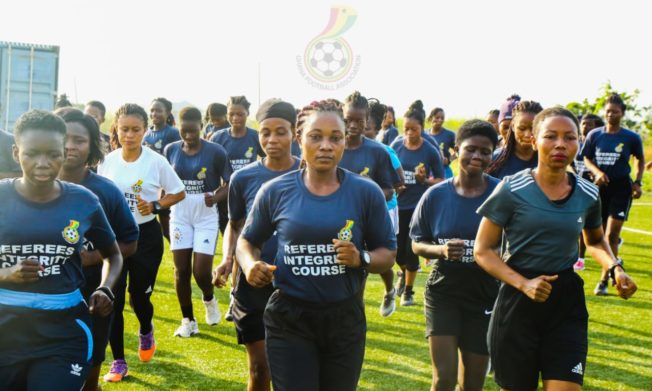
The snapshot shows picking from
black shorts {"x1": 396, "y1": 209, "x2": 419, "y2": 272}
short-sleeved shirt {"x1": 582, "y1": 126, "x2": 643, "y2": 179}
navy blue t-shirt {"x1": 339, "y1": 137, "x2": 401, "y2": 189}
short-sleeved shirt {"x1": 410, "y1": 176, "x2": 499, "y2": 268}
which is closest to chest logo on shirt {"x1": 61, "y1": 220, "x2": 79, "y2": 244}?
short-sleeved shirt {"x1": 410, "y1": 176, "x2": 499, "y2": 268}

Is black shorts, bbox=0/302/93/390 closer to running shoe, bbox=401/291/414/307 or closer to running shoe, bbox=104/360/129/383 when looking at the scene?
running shoe, bbox=104/360/129/383

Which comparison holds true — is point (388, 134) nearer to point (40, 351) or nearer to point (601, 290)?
point (601, 290)

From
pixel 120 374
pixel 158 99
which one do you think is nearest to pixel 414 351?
pixel 120 374

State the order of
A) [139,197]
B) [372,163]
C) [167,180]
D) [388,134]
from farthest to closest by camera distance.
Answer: [388,134] → [372,163] → [167,180] → [139,197]

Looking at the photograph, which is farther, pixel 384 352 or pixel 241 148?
pixel 241 148

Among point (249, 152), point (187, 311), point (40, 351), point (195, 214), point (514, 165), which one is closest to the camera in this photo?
point (40, 351)

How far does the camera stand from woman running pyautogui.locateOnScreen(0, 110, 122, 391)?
3.94 metres

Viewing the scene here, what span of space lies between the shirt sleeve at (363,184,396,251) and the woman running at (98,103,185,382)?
3.10 meters

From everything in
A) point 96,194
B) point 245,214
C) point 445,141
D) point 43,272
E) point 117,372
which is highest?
point 445,141

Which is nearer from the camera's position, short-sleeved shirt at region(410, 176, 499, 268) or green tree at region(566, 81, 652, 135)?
short-sleeved shirt at region(410, 176, 499, 268)

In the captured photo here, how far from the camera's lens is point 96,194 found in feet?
16.1

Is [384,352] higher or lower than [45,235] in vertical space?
lower

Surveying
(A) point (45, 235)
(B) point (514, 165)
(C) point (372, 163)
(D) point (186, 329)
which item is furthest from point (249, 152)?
(A) point (45, 235)

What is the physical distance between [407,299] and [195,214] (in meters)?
3.01
